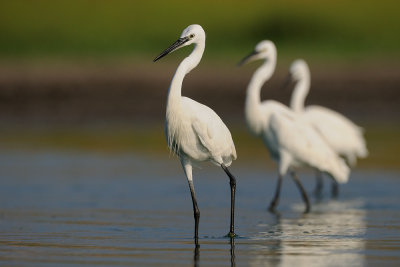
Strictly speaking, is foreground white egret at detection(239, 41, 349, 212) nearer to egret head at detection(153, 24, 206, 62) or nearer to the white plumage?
the white plumage

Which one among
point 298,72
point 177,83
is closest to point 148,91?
point 298,72

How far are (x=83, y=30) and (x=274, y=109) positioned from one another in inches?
1172

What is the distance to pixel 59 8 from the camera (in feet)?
151

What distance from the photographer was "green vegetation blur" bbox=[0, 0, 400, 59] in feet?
125

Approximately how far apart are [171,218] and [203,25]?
32110 millimetres

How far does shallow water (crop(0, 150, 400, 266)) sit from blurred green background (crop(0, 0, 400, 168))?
8.86 ft

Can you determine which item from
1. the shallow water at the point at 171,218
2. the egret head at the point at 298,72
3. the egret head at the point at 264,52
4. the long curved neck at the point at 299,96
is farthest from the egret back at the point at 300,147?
the egret head at the point at 298,72

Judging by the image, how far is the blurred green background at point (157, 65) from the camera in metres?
23.2

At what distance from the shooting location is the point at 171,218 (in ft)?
36.3

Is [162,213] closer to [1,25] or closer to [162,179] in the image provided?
[162,179]

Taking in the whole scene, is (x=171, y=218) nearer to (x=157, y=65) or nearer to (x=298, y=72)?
(x=298, y=72)

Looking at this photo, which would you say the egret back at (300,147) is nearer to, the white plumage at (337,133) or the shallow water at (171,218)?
the shallow water at (171,218)

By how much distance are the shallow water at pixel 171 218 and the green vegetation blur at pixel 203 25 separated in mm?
20262

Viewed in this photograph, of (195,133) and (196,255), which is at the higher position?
(195,133)
